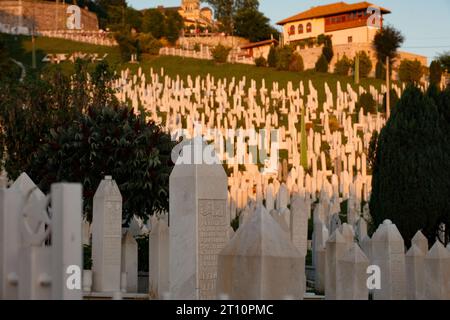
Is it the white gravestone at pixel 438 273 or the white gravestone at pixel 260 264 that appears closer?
the white gravestone at pixel 260 264

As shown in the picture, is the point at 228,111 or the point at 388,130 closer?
the point at 388,130

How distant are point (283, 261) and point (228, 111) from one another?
50437 millimetres

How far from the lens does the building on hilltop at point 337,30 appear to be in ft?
347

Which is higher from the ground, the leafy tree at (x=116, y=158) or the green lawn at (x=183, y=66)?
the green lawn at (x=183, y=66)

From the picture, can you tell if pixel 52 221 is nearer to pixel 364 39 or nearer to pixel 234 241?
pixel 234 241

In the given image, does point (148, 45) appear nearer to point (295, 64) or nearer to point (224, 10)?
point (295, 64)

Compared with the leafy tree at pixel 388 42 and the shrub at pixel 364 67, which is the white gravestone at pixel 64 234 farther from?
the leafy tree at pixel 388 42

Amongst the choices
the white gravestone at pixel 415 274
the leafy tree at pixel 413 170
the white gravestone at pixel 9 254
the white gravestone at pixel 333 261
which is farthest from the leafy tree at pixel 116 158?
the white gravestone at pixel 9 254

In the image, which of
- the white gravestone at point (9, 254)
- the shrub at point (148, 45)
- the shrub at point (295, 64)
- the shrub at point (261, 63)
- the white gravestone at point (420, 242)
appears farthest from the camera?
the shrub at point (148, 45)

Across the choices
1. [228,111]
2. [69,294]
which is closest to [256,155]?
[228,111]

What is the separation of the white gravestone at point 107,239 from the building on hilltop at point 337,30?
8487 cm

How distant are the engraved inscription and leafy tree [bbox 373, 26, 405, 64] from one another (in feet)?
294

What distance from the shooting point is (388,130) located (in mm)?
24375

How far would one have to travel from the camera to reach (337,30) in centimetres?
11881
